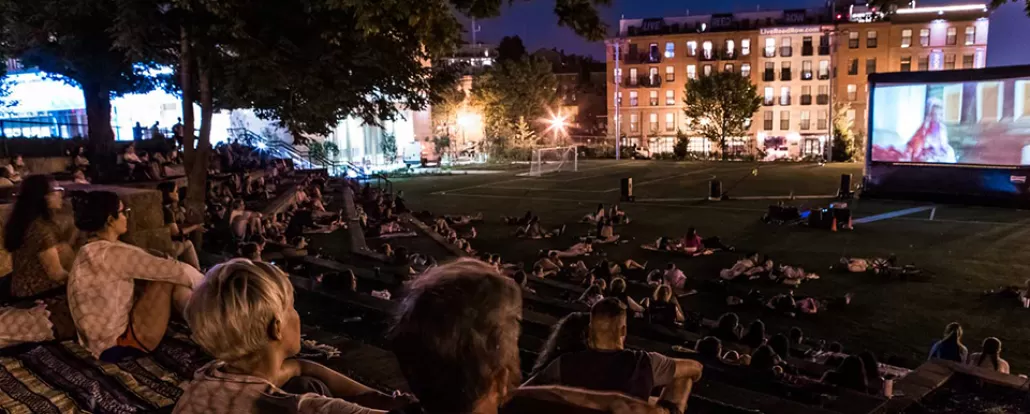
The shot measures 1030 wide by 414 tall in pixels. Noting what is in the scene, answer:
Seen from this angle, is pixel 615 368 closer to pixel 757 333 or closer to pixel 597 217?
pixel 757 333

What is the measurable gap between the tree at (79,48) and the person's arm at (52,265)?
1008 cm

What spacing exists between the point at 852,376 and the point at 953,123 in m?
22.9

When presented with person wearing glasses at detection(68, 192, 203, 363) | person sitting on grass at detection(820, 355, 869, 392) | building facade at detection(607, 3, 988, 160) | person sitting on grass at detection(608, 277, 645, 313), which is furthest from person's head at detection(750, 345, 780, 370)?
building facade at detection(607, 3, 988, 160)

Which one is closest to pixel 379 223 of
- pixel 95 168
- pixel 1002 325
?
pixel 95 168

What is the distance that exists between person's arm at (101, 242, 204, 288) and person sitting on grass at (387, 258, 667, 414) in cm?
261

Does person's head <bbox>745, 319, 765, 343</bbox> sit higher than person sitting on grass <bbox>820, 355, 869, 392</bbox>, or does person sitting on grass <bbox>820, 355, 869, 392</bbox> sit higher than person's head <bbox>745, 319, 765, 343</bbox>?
person sitting on grass <bbox>820, 355, 869, 392</bbox>

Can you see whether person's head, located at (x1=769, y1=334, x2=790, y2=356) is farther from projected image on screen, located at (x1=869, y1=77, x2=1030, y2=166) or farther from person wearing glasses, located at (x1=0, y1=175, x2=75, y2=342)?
projected image on screen, located at (x1=869, y1=77, x2=1030, y2=166)

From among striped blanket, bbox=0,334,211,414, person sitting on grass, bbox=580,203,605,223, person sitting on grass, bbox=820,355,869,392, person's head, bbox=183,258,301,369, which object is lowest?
person sitting on grass, bbox=580,203,605,223

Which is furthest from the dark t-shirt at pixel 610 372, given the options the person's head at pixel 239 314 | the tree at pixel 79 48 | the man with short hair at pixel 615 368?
the tree at pixel 79 48

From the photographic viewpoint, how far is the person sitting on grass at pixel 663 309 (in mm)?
9266

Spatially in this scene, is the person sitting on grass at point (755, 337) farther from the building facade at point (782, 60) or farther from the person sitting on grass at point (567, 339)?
the building facade at point (782, 60)

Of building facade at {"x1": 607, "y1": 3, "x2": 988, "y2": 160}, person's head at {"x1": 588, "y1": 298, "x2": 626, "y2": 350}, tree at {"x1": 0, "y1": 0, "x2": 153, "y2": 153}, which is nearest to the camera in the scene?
person's head at {"x1": 588, "y1": 298, "x2": 626, "y2": 350}

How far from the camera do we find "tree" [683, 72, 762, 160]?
6216 centimetres

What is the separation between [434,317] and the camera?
1.73m
